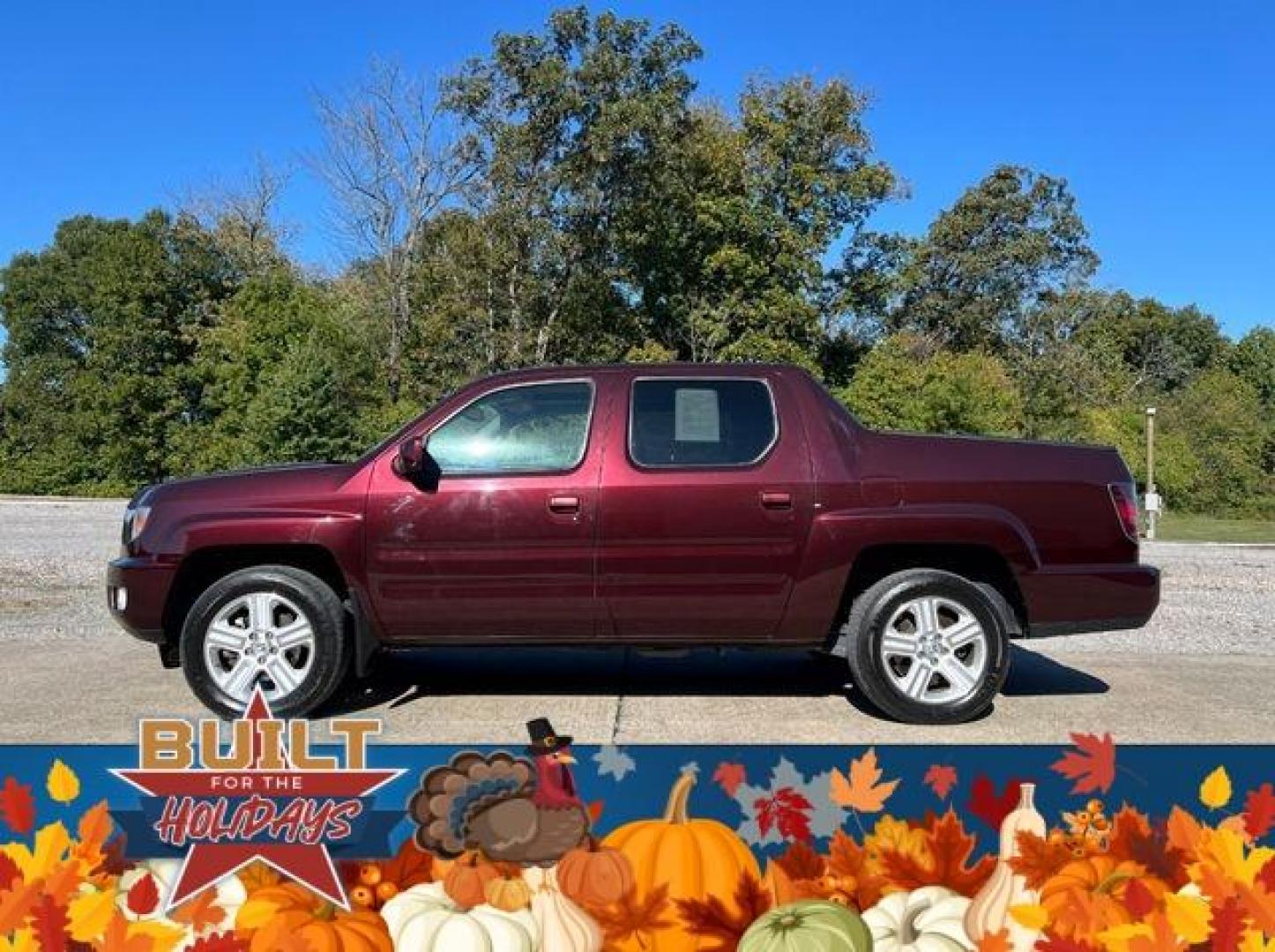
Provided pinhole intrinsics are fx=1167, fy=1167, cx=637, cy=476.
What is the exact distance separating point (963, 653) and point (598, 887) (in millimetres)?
4521

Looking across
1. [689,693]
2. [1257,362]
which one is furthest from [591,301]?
[1257,362]

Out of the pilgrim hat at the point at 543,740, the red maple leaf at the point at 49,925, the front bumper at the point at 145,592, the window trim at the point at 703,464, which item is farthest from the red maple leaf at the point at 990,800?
the front bumper at the point at 145,592

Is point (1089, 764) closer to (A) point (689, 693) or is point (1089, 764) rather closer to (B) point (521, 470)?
(B) point (521, 470)

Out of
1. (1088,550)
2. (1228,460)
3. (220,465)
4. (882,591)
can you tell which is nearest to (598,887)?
(882,591)

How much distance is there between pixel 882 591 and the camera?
546 centimetres

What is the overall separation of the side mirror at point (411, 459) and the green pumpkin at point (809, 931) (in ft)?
14.0

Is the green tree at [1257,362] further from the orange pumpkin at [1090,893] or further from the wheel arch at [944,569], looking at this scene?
the orange pumpkin at [1090,893]

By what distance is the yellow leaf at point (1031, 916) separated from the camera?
1291mm

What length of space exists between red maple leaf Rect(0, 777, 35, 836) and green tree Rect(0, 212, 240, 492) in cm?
4524

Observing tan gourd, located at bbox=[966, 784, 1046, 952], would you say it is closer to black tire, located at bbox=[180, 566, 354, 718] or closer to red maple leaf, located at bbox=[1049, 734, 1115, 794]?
red maple leaf, located at bbox=[1049, 734, 1115, 794]

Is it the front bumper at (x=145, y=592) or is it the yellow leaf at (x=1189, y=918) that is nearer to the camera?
the yellow leaf at (x=1189, y=918)

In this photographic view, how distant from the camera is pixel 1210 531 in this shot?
28484 mm

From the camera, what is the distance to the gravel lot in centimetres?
518

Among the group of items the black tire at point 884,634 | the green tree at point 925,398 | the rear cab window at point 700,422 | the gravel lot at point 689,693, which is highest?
the green tree at point 925,398
